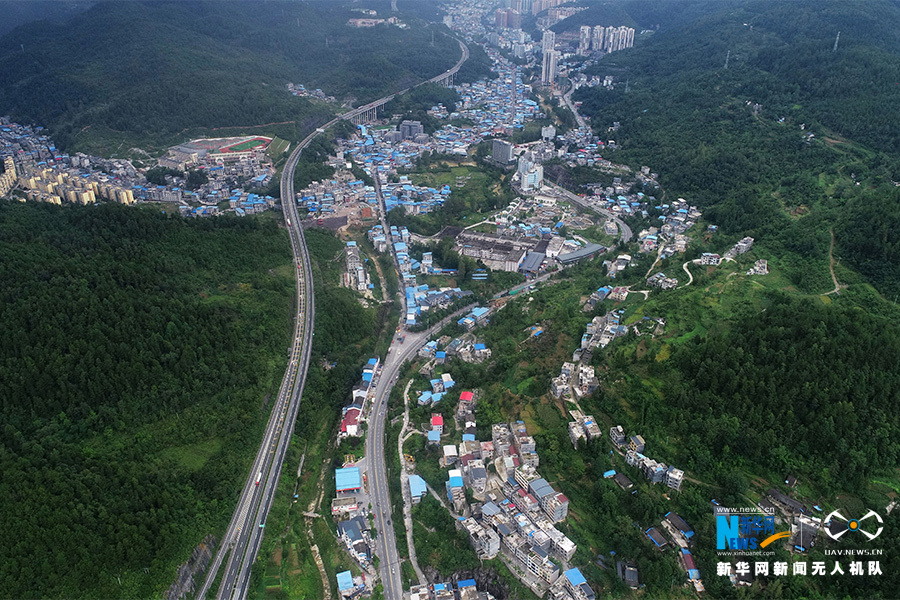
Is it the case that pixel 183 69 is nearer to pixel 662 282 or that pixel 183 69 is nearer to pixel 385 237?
pixel 385 237

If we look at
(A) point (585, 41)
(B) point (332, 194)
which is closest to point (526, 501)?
(B) point (332, 194)

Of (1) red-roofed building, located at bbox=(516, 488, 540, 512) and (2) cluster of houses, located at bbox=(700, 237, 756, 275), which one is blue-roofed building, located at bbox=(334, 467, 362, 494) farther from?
(2) cluster of houses, located at bbox=(700, 237, 756, 275)

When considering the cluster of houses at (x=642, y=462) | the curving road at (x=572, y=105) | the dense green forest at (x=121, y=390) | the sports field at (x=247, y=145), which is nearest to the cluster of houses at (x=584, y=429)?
the cluster of houses at (x=642, y=462)

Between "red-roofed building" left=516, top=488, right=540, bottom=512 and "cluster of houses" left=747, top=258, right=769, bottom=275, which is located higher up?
"cluster of houses" left=747, top=258, right=769, bottom=275

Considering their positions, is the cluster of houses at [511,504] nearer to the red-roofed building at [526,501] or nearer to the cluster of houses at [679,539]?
the red-roofed building at [526,501]

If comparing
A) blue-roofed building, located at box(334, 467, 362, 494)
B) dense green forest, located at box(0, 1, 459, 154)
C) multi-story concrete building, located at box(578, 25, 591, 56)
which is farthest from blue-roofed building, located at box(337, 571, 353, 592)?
multi-story concrete building, located at box(578, 25, 591, 56)

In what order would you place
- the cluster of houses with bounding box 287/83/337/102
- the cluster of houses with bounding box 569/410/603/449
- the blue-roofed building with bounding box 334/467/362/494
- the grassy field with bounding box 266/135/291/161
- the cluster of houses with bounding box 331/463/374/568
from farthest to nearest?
the cluster of houses with bounding box 287/83/337/102, the grassy field with bounding box 266/135/291/161, the blue-roofed building with bounding box 334/467/362/494, the cluster of houses with bounding box 569/410/603/449, the cluster of houses with bounding box 331/463/374/568
